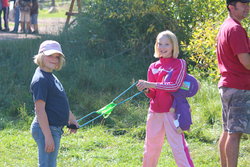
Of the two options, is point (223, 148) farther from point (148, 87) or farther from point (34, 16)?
point (34, 16)

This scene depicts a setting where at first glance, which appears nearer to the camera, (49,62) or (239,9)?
(49,62)

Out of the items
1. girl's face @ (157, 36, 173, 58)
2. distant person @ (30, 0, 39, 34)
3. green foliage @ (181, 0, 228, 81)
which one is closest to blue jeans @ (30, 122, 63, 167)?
girl's face @ (157, 36, 173, 58)

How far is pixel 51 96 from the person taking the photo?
439 cm

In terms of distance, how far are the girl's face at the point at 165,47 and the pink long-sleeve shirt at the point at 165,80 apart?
0.18ft

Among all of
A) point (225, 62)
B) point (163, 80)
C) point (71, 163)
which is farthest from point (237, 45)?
point (71, 163)

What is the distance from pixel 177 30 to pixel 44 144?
6738 millimetres

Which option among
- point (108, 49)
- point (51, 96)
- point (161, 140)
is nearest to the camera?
point (51, 96)

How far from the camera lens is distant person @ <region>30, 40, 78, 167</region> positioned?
429cm

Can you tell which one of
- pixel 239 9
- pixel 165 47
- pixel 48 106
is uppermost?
pixel 239 9

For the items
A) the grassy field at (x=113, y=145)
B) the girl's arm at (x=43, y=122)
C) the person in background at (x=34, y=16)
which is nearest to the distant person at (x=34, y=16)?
the person in background at (x=34, y=16)

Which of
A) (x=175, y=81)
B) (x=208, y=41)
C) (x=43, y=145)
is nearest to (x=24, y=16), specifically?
(x=208, y=41)

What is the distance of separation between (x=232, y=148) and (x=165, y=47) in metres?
1.17

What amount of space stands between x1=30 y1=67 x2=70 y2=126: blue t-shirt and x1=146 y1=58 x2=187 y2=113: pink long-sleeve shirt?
0.94 metres

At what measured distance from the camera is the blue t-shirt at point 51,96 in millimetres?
4301
